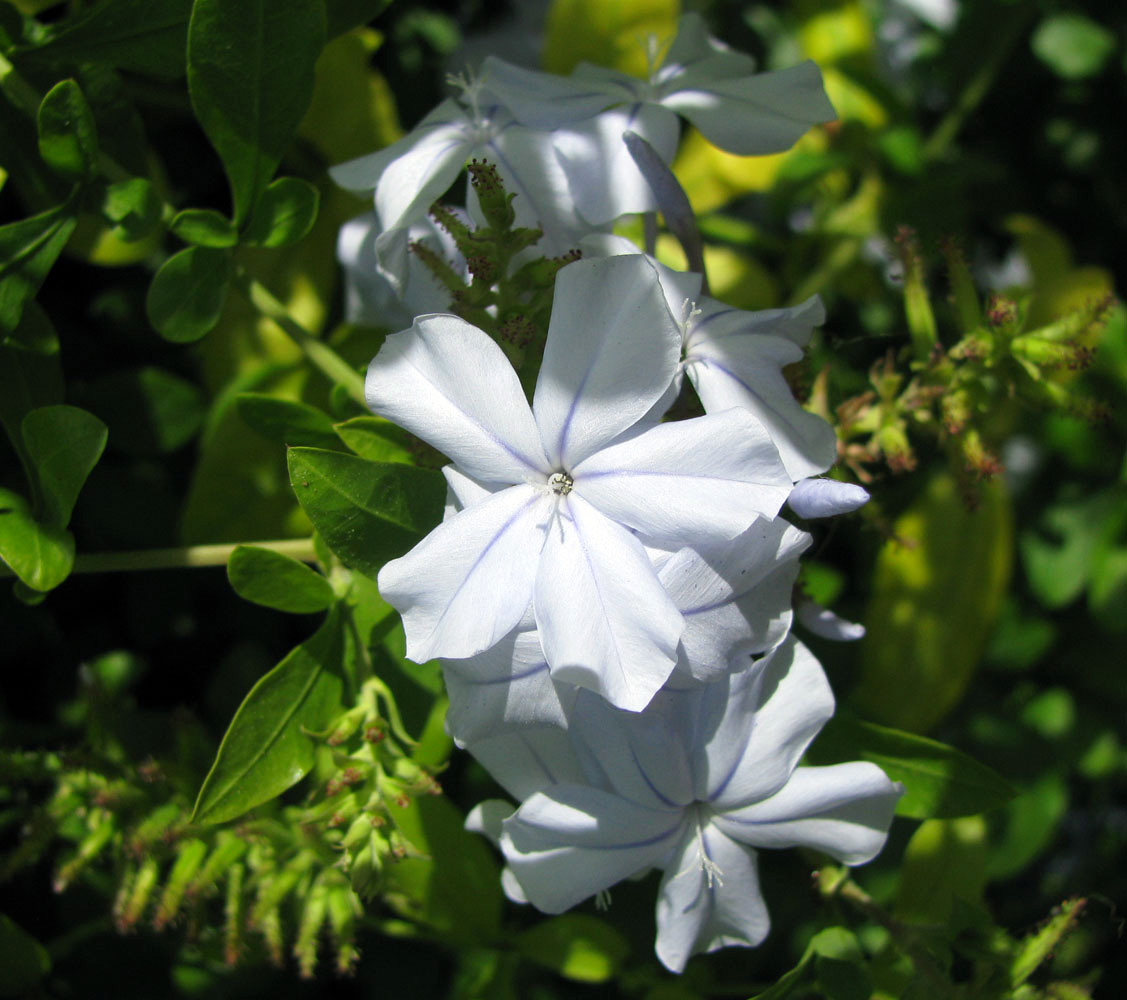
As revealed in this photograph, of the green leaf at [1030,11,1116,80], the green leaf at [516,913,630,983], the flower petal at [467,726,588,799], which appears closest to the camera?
the flower petal at [467,726,588,799]

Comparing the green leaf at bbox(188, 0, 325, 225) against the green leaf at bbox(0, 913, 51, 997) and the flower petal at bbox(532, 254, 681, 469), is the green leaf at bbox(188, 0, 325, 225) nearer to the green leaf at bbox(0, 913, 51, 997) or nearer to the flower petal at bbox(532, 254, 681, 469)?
the flower petal at bbox(532, 254, 681, 469)

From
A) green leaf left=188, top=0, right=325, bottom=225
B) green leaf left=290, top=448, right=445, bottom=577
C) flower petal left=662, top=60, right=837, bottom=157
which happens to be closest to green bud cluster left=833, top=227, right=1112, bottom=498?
flower petal left=662, top=60, right=837, bottom=157

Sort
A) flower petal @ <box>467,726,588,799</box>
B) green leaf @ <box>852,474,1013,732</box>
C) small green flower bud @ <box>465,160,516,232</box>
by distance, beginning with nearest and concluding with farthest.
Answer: small green flower bud @ <box>465,160,516,232</box>
flower petal @ <box>467,726,588,799</box>
green leaf @ <box>852,474,1013,732</box>

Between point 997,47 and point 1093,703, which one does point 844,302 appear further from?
point 1093,703

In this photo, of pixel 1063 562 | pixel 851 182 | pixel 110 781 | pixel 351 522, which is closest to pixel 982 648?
pixel 1063 562

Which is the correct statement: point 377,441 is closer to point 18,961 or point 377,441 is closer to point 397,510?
point 397,510

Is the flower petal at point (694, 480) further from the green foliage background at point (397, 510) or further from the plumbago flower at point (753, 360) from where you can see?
→ the green foliage background at point (397, 510)

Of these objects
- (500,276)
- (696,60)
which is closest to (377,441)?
(500,276)
